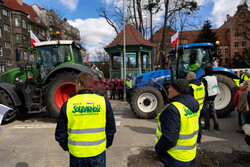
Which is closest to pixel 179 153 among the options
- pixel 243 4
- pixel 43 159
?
pixel 43 159

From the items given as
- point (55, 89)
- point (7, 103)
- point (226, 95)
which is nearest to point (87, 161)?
point (55, 89)

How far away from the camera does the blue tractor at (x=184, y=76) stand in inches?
237

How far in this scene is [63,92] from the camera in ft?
18.7

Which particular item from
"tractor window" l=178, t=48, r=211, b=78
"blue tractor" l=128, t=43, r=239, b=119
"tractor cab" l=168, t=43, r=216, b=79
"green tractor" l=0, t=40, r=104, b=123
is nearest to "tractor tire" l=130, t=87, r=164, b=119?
"blue tractor" l=128, t=43, r=239, b=119

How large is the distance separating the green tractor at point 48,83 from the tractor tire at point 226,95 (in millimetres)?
4637

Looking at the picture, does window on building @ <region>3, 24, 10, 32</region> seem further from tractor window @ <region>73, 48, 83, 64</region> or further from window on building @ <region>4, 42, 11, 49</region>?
tractor window @ <region>73, 48, 83, 64</region>

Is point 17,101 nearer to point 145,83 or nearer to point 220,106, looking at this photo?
point 145,83

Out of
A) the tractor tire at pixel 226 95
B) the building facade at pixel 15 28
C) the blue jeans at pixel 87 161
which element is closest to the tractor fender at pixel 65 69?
the blue jeans at pixel 87 161

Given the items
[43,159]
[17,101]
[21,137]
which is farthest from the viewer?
[17,101]

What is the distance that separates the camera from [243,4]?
21125mm

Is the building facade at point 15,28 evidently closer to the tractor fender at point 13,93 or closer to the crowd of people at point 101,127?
the tractor fender at point 13,93

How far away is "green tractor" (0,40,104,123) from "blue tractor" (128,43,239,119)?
1.90m

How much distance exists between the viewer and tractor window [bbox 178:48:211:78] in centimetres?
634

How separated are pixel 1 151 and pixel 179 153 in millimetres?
3863
